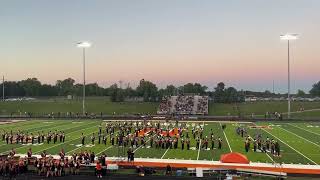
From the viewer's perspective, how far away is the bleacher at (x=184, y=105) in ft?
269

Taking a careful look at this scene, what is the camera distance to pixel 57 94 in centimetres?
16075

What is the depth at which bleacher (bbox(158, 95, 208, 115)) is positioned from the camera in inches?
3231

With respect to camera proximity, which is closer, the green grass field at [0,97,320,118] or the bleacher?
the bleacher

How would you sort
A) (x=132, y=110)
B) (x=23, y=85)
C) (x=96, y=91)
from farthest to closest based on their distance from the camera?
1. (x=96, y=91)
2. (x=23, y=85)
3. (x=132, y=110)

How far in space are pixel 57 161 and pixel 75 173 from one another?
112cm

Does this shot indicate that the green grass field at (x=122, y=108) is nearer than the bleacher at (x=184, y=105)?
No

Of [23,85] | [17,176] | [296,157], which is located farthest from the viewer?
[23,85]

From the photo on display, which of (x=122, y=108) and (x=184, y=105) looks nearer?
(x=184, y=105)

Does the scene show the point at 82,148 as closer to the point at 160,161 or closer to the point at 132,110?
the point at 160,161

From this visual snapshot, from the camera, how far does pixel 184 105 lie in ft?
291

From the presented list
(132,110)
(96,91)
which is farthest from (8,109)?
(96,91)

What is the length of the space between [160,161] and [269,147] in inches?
373

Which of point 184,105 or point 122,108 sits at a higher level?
point 184,105

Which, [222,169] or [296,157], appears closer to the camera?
[222,169]
